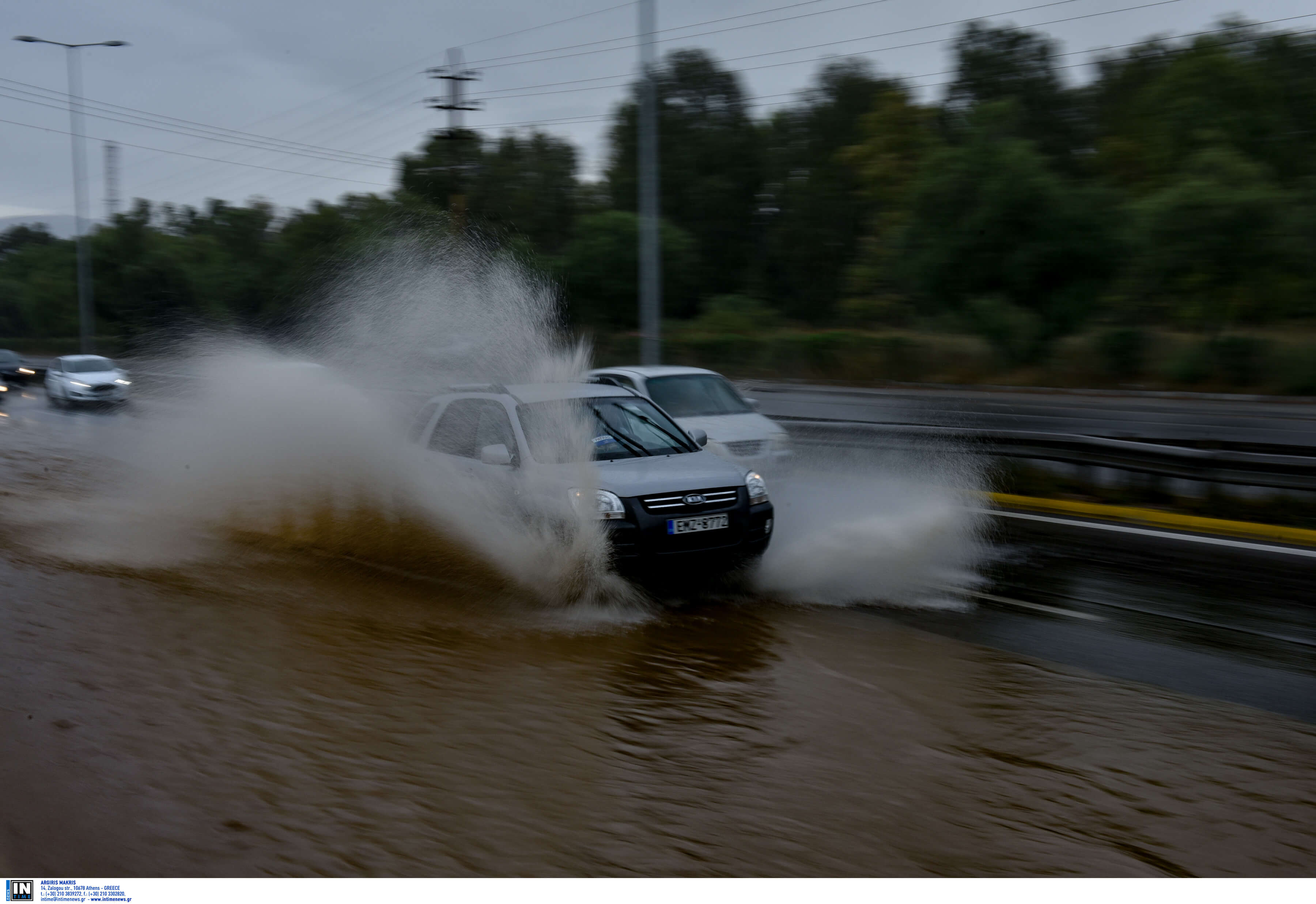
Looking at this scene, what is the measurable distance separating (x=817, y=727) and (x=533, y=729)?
1.40m

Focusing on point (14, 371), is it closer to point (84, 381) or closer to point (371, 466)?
point (84, 381)

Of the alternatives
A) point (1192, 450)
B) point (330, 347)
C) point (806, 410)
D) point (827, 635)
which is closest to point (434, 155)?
point (806, 410)

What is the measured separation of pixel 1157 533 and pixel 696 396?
5.05 metres

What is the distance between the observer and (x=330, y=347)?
1576 cm

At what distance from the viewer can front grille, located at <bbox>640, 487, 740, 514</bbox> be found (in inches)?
296

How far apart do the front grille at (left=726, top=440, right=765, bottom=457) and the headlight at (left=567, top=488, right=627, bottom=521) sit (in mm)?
4238

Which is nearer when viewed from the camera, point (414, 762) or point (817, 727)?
point (414, 762)

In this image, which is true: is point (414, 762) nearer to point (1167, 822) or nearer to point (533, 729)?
point (533, 729)

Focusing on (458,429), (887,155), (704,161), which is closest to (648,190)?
(458,429)

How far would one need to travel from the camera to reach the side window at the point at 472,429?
27.8 feet

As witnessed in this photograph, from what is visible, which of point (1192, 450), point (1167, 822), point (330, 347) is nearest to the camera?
point (1167, 822)

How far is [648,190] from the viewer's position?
2012cm

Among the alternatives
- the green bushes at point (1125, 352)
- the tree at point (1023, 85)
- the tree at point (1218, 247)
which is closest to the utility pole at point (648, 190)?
the green bushes at point (1125, 352)

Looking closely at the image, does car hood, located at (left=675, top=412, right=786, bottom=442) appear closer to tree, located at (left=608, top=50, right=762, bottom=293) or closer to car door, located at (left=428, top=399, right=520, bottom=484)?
car door, located at (left=428, top=399, right=520, bottom=484)
